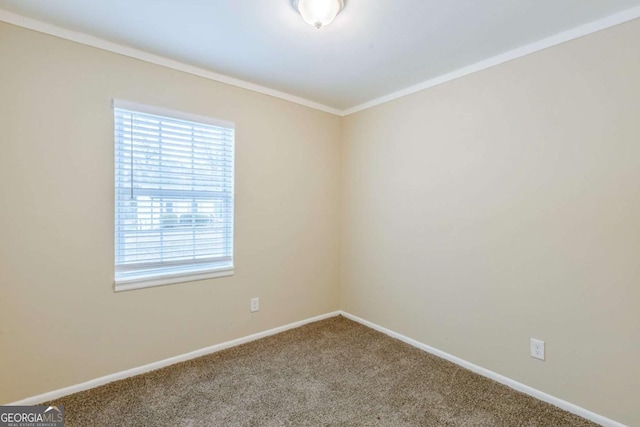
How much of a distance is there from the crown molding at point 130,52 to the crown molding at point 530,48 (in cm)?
112

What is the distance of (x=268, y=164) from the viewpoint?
2.95 metres

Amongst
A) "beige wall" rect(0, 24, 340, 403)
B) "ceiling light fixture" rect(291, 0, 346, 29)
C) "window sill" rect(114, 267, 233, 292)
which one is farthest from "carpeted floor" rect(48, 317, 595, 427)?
"ceiling light fixture" rect(291, 0, 346, 29)

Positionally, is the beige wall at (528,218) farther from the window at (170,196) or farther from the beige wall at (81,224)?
the window at (170,196)

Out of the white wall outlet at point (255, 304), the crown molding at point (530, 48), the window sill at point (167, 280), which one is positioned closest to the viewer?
the crown molding at point (530, 48)

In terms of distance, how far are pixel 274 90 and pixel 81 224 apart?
188cm

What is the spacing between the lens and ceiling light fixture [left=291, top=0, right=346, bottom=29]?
63.8 inches

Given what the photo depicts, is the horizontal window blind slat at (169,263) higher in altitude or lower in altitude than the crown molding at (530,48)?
lower

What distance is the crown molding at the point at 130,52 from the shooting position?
6.08ft

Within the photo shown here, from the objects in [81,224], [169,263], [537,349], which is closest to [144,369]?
[169,263]

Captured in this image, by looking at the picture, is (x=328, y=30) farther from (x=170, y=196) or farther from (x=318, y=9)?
(x=170, y=196)

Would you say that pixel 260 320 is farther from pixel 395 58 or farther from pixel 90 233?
pixel 395 58

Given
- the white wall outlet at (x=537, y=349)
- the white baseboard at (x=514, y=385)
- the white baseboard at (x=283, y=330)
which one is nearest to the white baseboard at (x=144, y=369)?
the white baseboard at (x=283, y=330)

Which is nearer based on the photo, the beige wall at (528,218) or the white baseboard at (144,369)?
the beige wall at (528,218)

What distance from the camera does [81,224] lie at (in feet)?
6.78
